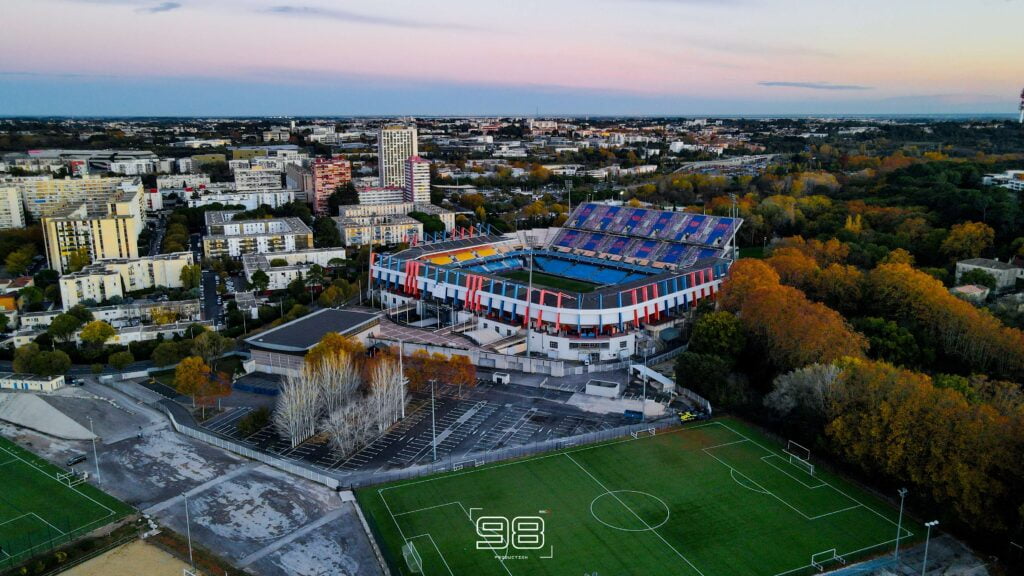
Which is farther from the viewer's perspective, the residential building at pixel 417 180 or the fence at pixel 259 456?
the residential building at pixel 417 180

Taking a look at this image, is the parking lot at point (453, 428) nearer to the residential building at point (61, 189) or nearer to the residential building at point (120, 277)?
the residential building at point (120, 277)

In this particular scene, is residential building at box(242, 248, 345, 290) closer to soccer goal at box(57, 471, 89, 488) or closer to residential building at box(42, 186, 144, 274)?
residential building at box(42, 186, 144, 274)

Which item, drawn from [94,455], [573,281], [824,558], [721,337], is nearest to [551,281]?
[573,281]

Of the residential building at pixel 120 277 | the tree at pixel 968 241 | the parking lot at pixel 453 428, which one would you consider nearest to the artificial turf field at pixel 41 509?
the parking lot at pixel 453 428

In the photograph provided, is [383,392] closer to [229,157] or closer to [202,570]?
[202,570]

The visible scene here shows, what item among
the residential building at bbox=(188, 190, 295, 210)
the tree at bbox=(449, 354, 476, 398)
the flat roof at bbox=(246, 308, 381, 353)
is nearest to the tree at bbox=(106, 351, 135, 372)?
the flat roof at bbox=(246, 308, 381, 353)

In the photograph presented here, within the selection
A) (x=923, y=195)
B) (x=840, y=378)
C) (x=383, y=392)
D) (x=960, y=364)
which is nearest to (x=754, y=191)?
(x=923, y=195)
